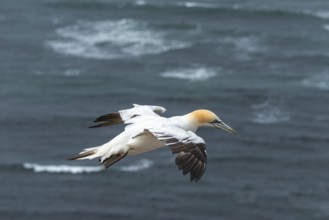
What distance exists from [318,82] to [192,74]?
56.8 ft

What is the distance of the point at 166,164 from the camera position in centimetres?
12406

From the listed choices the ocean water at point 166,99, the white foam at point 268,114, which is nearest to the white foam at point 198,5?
the ocean water at point 166,99

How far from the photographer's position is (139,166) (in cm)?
12544

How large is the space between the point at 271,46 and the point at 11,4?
43.8 meters

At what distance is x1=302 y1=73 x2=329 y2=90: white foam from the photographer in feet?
479

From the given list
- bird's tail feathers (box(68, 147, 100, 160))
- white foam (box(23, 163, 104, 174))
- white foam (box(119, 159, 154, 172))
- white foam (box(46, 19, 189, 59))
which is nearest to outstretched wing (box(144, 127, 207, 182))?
bird's tail feathers (box(68, 147, 100, 160))

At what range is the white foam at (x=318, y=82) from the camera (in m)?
146

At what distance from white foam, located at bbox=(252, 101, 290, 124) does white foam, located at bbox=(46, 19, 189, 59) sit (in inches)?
886

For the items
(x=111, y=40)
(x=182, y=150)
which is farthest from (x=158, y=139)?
(x=111, y=40)

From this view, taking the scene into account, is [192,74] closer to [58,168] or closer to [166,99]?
[166,99]

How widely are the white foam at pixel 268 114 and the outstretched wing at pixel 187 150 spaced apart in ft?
323

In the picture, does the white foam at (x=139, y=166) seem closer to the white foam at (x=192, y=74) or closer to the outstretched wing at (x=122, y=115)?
the white foam at (x=192, y=74)

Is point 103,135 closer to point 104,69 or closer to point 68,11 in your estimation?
point 104,69

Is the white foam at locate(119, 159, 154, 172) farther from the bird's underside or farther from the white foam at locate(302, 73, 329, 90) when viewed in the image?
the bird's underside
